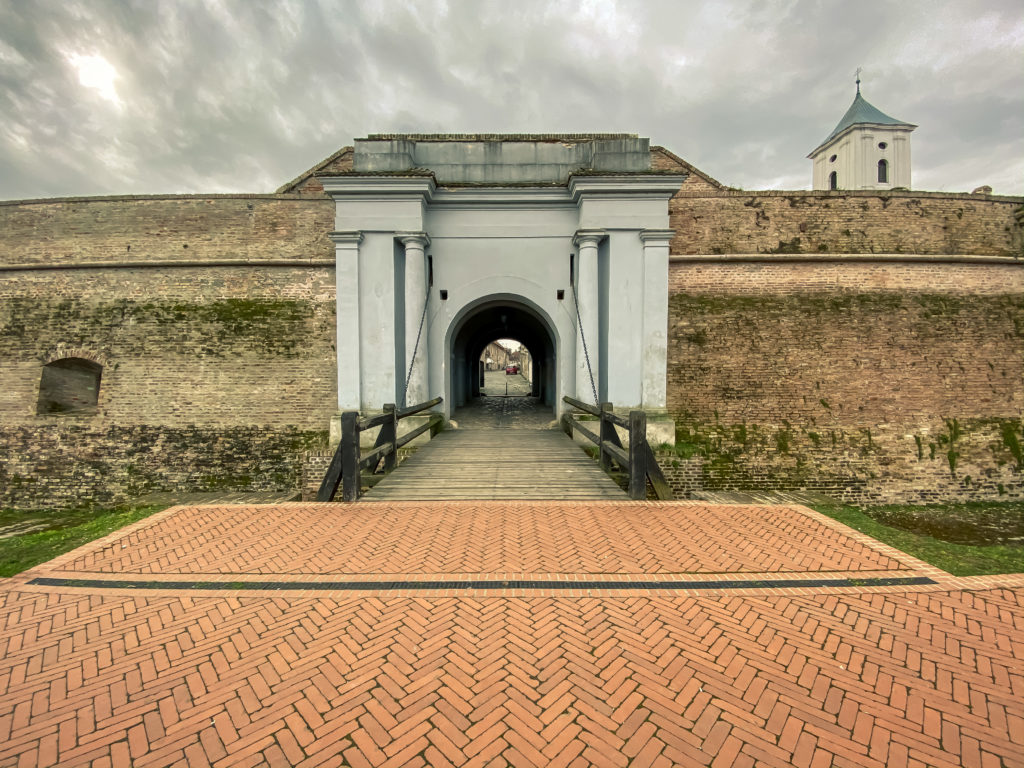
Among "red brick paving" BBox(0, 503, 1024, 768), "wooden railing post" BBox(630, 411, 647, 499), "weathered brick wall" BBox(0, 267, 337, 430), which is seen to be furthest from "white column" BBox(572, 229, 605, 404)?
"weathered brick wall" BBox(0, 267, 337, 430)

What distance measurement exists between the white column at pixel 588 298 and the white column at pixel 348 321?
490cm

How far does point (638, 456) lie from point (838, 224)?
31.0 ft

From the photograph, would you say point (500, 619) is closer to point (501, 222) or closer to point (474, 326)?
point (501, 222)

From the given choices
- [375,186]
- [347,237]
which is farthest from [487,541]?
[375,186]

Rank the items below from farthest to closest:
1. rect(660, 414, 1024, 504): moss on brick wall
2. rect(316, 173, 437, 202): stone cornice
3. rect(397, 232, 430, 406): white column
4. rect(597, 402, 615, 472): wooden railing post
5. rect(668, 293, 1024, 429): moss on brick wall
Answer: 1. rect(668, 293, 1024, 429): moss on brick wall
2. rect(660, 414, 1024, 504): moss on brick wall
3. rect(397, 232, 430, 406): white column
4. rect(316, 173, 437, 202): stone cornice
5. rect(597, 402, 615, 472): wooden railing post

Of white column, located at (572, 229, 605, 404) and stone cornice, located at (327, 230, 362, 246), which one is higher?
Answer: stone cornice, located at (327, 230, 362, 246)

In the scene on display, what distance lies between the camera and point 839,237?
10.3m

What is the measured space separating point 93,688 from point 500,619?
2.55m

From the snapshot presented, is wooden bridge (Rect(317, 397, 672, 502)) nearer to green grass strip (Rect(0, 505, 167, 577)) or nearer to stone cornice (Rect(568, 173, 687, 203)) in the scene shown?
green grass strip (Rect(0, 505, 167, 577))

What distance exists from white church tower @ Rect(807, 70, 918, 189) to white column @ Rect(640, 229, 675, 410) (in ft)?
102

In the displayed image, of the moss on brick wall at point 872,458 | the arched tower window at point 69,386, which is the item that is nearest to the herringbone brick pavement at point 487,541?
the moss on brick wall at point 872,458

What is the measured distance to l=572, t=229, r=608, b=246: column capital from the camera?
28.6ft

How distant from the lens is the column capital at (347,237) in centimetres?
861

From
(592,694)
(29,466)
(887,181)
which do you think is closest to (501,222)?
(592,694)
